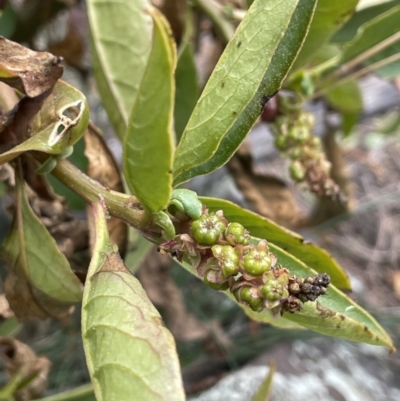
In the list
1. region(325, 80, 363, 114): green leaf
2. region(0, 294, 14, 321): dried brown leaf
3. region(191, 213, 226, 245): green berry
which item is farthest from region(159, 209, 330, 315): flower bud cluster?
region(325, 80, 363, 114): green leaf

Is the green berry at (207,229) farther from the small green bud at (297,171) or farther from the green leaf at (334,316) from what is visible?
the small green bud at (297,171)

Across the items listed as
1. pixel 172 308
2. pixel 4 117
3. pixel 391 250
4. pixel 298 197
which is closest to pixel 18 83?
pixel 4 117

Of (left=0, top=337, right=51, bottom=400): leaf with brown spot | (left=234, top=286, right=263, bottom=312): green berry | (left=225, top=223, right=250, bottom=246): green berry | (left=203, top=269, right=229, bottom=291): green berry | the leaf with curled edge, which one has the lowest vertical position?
(left=0, top=337, right=51, bottom=400): leaf with brown spot

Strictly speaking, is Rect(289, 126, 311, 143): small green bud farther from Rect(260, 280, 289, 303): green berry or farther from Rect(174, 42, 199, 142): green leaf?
Rect(260, 280, 289, 303): green berry

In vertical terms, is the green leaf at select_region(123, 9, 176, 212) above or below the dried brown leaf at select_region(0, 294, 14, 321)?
above

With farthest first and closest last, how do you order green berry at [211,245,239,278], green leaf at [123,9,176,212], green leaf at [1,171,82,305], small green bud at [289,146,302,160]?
small green bud at [289,146,302,160] → green leaf at [1,171,82,305] → green berry at [211,245,239,278] → green leaf at [123,9,176,212]

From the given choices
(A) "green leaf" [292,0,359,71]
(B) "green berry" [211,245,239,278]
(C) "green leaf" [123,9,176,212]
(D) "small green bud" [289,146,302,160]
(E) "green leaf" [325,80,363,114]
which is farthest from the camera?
(E) "green leaf" [325,80,363,114]

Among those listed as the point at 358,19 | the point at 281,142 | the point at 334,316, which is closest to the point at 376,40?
the point at 358,19
